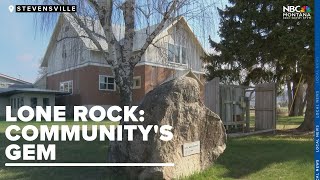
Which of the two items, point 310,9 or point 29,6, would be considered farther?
point 310,9

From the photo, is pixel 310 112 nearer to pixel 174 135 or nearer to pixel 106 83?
pixel 174 135

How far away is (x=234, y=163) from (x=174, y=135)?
287cm

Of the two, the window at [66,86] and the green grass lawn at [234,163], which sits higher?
the window at [66,86]

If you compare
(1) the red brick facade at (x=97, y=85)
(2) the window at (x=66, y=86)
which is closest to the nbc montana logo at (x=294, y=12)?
→ (1) the red brick facade at (x=97, y=85)

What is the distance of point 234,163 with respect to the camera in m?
9.68

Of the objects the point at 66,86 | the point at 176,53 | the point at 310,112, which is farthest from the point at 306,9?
the point at 66,86

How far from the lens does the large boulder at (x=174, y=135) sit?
7.24 m

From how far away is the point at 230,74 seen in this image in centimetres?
1755

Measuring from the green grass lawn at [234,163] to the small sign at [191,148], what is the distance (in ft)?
1.67

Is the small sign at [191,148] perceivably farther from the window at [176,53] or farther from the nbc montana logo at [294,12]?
the nbc montana logo at [294,12]

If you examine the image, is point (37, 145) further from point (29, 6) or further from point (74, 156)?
point (29, 6)

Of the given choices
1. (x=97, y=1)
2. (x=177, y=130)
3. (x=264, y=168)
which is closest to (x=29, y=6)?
(x=97, y=1)

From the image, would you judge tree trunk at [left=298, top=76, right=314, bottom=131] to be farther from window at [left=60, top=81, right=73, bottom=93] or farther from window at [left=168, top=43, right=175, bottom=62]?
window at [left=60, top=81, right=73, bottom=93]

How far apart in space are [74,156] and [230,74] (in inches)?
387
